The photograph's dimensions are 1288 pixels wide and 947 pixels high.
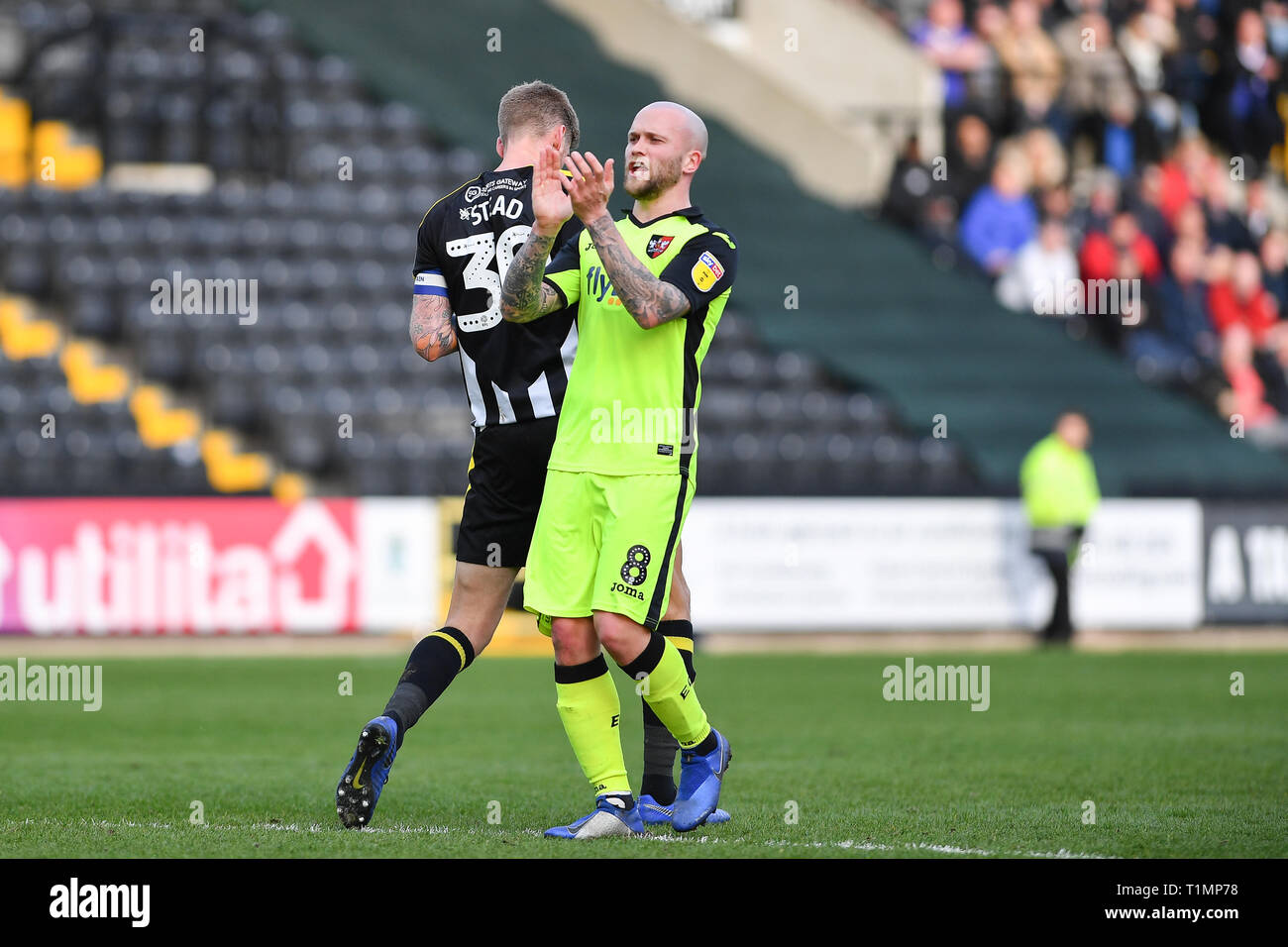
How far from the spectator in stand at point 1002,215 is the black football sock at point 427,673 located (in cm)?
1651

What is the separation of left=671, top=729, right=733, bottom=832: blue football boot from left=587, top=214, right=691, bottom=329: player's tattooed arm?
57.5 inches

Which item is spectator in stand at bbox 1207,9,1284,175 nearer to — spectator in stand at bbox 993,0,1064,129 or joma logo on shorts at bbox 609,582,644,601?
spectator in stand at bbox 993,0,1064,129

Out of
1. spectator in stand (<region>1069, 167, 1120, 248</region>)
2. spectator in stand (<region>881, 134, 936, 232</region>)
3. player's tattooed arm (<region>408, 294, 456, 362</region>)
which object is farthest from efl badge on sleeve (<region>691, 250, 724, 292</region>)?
spectator in stand (<region>881, 134, 936, 232</region>)

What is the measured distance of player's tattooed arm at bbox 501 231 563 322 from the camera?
19.1 feet

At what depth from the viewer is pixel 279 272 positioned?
19.5 m

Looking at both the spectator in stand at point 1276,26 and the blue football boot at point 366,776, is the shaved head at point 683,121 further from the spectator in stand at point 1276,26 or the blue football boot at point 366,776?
the spectator in stand at point 1276,26

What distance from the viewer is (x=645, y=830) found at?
247 inches

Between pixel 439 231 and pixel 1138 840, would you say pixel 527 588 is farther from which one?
A: pixel 1138 840

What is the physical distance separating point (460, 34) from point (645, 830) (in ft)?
67.2

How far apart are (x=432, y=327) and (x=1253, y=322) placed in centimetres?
1783

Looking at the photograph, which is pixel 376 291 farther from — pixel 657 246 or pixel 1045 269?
pixel 657 246

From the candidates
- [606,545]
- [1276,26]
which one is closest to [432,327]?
[606,545]

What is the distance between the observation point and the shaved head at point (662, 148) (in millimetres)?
6035
